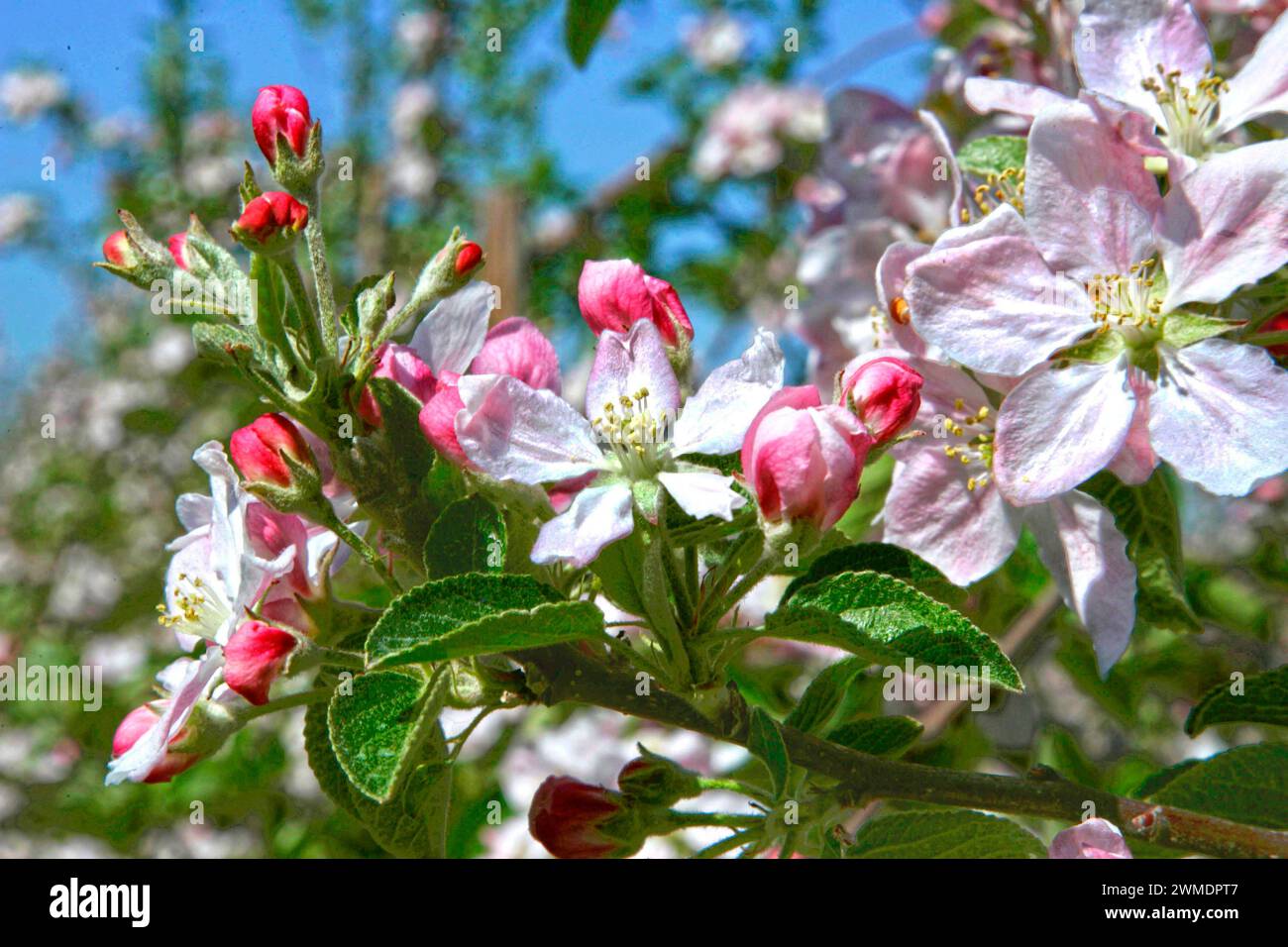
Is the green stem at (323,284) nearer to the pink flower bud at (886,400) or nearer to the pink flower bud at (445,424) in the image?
the pink flower bud at (445,424)

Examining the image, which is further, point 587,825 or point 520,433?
point 587,825

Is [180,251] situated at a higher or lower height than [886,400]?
higher

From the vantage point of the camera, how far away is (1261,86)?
1018 millimetres

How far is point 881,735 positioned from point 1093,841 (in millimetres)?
165

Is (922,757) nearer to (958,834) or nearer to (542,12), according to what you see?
(958,834)

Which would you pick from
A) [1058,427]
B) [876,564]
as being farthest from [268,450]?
[1058,427]

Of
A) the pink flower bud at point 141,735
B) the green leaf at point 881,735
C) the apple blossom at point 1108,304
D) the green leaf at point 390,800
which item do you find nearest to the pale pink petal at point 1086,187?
the apple blossom at point 1108,304

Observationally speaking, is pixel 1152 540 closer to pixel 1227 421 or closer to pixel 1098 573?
pixel 1098 573

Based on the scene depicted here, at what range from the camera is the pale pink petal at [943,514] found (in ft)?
3.39

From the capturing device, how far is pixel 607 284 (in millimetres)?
856

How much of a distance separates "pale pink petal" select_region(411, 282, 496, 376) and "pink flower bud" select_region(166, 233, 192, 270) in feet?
0.56

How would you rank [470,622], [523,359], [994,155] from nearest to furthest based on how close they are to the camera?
[470,622] < [523,359] < [994,155]

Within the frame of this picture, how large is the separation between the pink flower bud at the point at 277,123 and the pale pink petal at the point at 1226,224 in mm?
610

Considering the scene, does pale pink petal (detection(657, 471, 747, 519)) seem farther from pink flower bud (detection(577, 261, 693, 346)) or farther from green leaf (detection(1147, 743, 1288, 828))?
green leaf (detection(1147, 743, 1288, 828))
